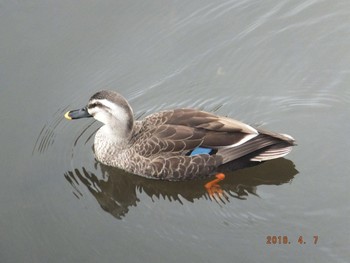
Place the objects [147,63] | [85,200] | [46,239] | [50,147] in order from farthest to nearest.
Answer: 1. [147,63]
2. [50,147]
3. [85,200]
4. [46,239]

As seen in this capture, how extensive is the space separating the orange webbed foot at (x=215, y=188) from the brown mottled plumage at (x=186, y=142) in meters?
0.11

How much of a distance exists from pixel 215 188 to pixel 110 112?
1700 mm

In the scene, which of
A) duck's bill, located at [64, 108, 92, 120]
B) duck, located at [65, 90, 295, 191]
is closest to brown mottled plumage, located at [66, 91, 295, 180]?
duck, located at [65, 90, 295, 191]

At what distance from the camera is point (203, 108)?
941 cm

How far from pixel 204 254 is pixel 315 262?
1227 mm

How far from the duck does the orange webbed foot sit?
0.05 ft

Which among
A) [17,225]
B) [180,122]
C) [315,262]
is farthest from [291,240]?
[17,225]

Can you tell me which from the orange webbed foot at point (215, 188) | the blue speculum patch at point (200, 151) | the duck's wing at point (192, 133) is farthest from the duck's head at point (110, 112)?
the orange webbed foot at point (215, 188)

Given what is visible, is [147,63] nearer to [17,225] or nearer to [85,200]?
[85,200]

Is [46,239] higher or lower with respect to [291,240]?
higher

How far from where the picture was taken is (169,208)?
809cm

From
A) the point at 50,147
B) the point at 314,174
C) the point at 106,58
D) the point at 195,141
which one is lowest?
the point at 314,174

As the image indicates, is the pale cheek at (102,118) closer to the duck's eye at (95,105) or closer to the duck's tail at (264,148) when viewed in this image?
the duck's eye at (95,105)

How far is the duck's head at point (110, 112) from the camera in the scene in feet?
27.9
